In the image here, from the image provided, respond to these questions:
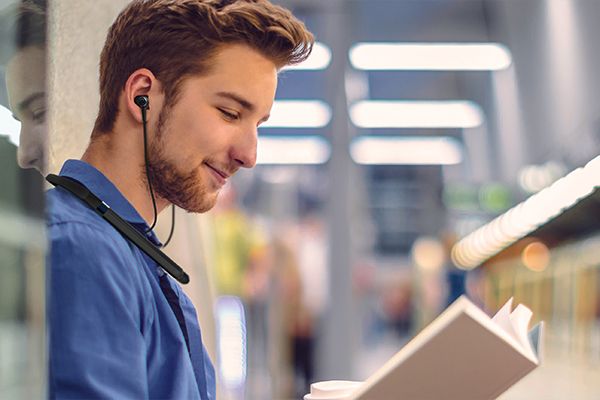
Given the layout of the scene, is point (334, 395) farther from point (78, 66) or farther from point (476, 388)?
point (78, 66)

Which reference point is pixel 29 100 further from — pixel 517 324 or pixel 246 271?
pixel 246 271

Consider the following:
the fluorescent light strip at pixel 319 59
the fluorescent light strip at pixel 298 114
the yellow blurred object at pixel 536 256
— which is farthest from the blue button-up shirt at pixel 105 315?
the fluorescent light strip at pixel 298 114

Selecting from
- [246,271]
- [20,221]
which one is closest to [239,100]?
[20,221]

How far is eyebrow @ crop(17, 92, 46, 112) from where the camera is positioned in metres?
1.23

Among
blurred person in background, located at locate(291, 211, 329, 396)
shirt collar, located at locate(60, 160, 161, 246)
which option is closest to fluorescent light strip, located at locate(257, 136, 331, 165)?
blurred person in background, located at locate(291, 211, 329, 396)

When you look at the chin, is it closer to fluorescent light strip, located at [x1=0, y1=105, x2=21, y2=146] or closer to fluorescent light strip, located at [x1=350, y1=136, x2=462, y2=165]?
fluorescent light strip, located at [x1=0, y1=105, x2=21, y2=146]

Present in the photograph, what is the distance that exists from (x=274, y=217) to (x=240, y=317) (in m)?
5.19

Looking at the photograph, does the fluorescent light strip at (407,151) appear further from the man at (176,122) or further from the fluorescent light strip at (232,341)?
the man at (176,122)

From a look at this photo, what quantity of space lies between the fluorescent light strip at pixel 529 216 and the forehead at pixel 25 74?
9.06 ft

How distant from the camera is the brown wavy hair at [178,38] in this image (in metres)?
1.65

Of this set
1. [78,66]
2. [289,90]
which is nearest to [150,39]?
[78,66]

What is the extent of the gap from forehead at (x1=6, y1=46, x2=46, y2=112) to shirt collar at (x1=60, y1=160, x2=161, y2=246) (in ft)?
1.22

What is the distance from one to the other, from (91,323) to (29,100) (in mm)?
308

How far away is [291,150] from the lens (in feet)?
Result: 50.9
